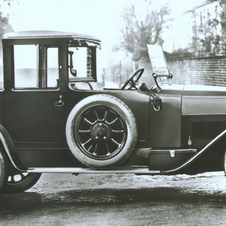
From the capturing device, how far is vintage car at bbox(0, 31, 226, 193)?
183 inches

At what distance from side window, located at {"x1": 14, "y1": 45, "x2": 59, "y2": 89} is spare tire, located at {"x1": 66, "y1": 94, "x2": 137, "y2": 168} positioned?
0.50 meters

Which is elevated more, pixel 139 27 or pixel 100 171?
pixel 139 27

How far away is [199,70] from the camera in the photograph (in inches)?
849

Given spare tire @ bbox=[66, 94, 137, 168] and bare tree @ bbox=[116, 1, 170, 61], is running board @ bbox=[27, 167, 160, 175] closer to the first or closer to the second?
spare tire @ bbox=[66, 94, 137, 168]

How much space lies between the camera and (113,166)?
184 inches

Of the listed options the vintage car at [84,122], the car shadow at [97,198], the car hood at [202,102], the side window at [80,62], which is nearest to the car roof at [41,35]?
the vintage car at [84,122]

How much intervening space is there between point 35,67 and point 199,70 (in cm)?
1751

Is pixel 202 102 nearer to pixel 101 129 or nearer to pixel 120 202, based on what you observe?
pixel 101 129

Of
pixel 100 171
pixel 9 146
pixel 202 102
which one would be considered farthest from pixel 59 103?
pixel 202 102

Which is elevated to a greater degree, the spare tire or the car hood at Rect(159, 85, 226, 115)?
the car hood at Rect(159, 85, 226, 115)

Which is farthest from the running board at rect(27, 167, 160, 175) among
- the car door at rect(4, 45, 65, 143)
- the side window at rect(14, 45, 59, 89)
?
the side window at rect(14, 45, 59, 89)

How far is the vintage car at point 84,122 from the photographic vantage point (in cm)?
464

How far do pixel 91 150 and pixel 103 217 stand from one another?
2.83ft

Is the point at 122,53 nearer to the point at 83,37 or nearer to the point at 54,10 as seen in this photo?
the point at 54,10
